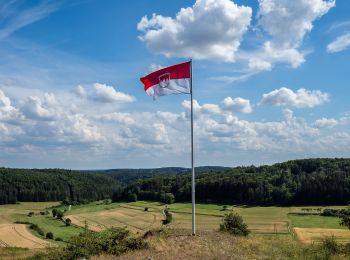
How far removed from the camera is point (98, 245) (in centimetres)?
2228

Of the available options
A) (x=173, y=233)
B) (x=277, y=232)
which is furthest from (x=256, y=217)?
(x=173, y=233)

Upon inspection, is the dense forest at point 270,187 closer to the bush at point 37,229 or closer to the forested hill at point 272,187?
the forested hill at point 272,187

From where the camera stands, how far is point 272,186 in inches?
5458

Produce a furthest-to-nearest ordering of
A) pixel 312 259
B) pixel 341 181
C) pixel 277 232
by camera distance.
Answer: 1. pixel 341 181
2. pixel 277 232
3. pixel 312 259

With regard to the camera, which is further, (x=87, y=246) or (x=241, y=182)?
(x=241, y=182)

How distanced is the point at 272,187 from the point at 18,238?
79138 millimetres

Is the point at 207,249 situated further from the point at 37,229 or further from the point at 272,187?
the point at 272,187

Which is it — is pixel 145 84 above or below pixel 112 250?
above

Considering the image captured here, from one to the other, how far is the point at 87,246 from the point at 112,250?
1.23 meters

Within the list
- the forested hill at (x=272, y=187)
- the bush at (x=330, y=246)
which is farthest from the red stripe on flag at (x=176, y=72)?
the forested hill at (x=272, y=187)

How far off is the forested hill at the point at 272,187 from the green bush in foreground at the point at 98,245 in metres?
108

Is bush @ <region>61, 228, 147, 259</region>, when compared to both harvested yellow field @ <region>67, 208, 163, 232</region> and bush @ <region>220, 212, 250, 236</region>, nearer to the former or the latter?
bush @ <region>220, 212, 250, 236</region>

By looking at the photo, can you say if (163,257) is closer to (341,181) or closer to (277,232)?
(277,232)

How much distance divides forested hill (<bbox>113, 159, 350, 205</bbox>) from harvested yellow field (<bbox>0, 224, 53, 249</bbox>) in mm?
59232
